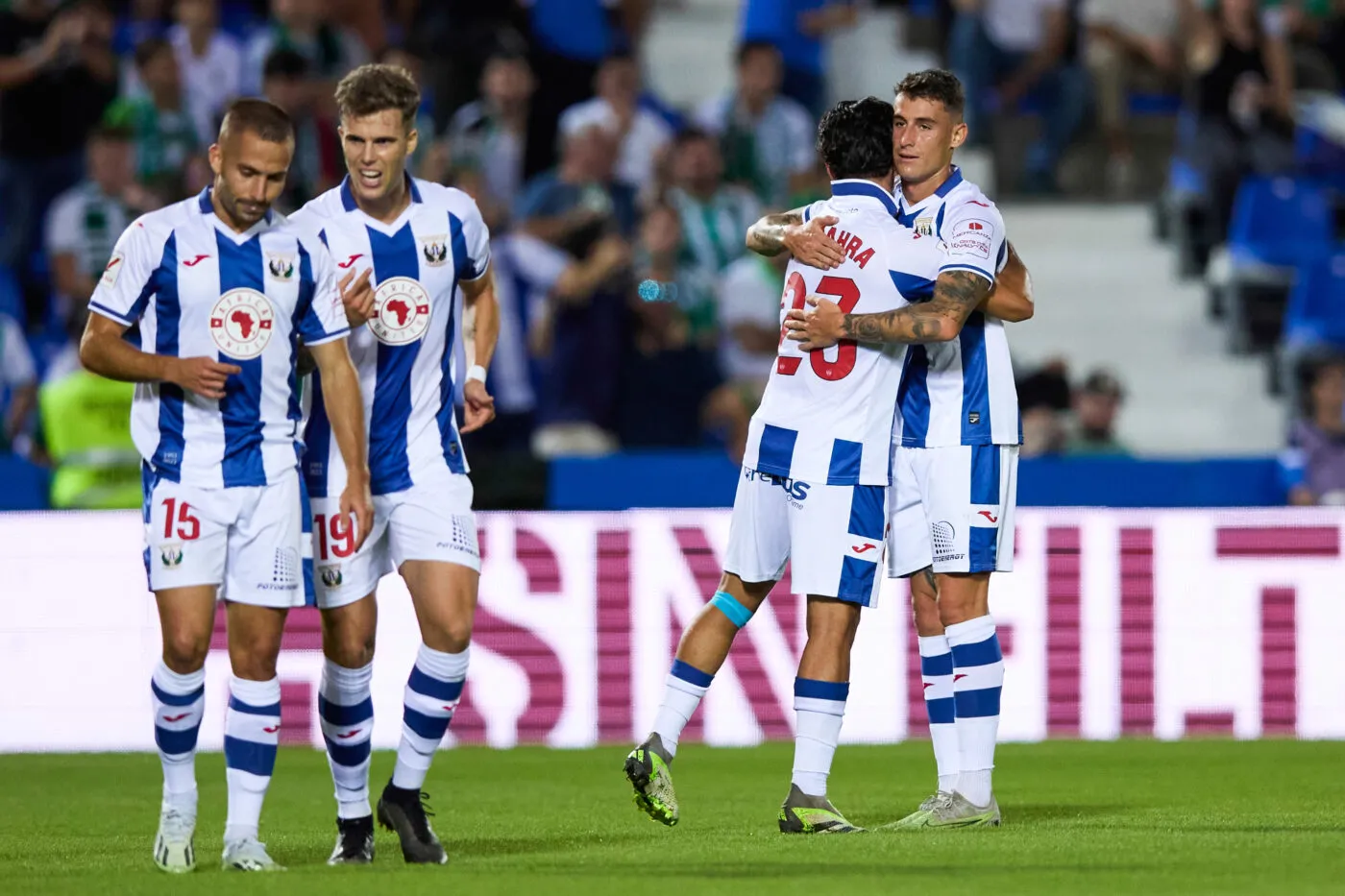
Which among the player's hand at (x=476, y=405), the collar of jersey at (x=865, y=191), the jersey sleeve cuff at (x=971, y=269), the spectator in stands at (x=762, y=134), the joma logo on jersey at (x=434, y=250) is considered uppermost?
the spectator in stands at (x=762, y=134)

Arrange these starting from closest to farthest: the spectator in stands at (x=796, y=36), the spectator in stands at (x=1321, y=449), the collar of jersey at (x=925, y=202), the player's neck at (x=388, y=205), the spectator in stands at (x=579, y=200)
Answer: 1. the player's neck at (x=388, y=205)
2. the collar of jersey at (x=925, y=202)
3. the spectator in stands at (x=1321, y=449)
4. the spectator in stands at (x=579, y=200)
5. the spectator in stands at (x=796, y=36)

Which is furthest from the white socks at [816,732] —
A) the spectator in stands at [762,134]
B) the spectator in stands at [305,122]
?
the spectator in stands at [762,134]

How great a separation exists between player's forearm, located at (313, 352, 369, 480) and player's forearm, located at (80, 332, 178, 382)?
47 centimetres

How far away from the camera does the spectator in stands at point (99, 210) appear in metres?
13.6

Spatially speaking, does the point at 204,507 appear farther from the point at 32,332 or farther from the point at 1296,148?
the point at 1296,148

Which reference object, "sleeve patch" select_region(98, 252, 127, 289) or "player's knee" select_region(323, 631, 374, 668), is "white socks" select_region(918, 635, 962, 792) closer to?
"player's knee" select_region(323, 631, 374, 668)

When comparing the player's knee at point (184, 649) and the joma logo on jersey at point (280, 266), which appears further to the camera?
the joma logo on jersey at point (280, 266)

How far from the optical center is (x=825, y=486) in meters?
6.87

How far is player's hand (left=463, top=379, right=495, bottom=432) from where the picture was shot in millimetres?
6836

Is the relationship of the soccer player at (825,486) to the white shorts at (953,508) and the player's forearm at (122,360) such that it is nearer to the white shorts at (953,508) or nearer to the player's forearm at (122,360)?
the white shorts at (953,508)

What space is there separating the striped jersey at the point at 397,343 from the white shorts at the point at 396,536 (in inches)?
1.8

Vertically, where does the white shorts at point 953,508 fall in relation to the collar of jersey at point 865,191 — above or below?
below

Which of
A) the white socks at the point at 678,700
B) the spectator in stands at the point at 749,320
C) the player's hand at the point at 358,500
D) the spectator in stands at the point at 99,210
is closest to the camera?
the player's hand at the point at 358,500

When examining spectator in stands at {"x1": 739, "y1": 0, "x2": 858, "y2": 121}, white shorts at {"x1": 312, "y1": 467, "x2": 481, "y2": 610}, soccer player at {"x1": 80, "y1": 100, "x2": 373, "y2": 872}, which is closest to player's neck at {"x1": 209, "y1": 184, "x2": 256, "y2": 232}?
soccer player at {"x1": 80, "y1": 100, "x2": 373, "y2": 872}
